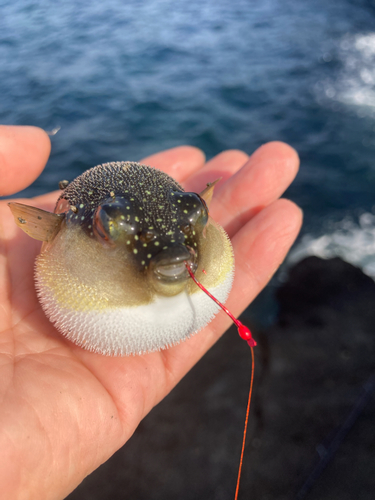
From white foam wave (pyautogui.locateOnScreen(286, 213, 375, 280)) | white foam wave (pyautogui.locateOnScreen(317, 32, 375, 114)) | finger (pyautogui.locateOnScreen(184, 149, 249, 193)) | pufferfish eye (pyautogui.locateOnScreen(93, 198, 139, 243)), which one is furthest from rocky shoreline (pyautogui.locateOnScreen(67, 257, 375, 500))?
white foam wave (pyautogui.locateOnScreen(317, 32, 375, 114))

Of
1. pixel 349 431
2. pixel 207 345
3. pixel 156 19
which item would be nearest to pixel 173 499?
pixel 207 345

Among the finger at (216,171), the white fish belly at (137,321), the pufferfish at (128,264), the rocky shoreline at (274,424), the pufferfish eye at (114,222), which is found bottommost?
the rocky shoreline at (274,424)

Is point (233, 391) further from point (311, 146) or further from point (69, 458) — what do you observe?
point (311, 146)

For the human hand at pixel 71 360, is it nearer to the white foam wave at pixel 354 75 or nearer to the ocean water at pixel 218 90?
the ocean water at pixel 218 90

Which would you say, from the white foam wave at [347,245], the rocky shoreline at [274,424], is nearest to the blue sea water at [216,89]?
Answer: the white foam wave at [347,245]

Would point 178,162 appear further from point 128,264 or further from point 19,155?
point 128,264

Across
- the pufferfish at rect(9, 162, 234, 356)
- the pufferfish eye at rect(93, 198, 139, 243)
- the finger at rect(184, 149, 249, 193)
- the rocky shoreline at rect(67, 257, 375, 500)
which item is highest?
the pufferfish eye at rect(93, 198, 139, 243)

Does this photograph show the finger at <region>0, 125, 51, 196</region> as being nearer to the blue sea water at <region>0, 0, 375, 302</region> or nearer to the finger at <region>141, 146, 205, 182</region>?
the finger at <region>141, 146, 205, 182</region>
